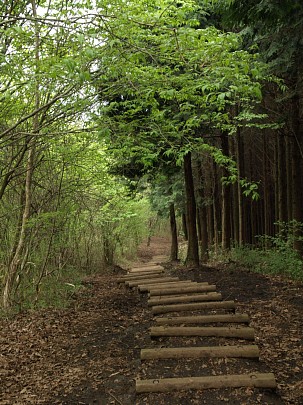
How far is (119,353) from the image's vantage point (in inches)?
233

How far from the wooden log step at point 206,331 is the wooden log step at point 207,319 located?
13.6 inches

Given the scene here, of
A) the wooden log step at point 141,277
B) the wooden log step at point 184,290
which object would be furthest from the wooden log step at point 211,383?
the wooden log step at point 141,277

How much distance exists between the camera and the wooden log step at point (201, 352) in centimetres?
506

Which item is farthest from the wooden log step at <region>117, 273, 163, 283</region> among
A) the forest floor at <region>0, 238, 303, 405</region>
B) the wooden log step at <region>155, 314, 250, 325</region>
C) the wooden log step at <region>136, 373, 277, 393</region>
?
the wooden log step at <region>136, 373, 277, 393</region>

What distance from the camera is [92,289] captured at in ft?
37.0

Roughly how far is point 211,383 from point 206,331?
134 cm

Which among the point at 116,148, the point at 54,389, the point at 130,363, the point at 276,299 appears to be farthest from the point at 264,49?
the point at 54,389

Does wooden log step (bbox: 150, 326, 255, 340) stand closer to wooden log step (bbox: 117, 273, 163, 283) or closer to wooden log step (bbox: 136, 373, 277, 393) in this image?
wooden log step (bbox: 136, 373, 277, 393)

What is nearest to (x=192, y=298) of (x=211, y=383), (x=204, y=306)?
(x=204, y=306)

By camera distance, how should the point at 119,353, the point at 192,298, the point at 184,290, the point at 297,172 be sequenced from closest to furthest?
1. the point at 119,353
2. the point at 192,298
3. the point at 184,290
4. the point at 297,172

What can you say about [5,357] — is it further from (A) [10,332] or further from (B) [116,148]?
(B) [116,148]

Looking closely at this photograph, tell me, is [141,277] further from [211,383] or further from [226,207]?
[211,383]

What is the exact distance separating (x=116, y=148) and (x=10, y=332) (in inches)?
173

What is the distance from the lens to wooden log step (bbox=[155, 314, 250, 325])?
610 cm
